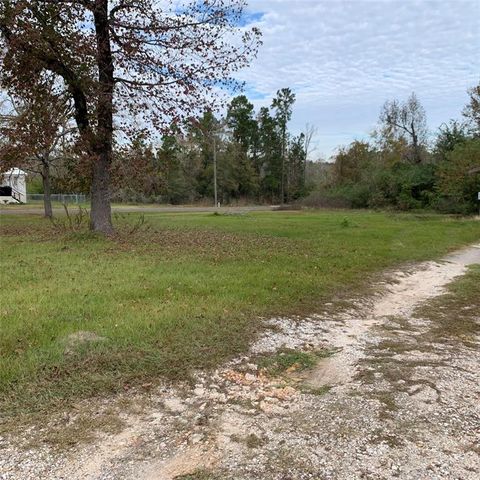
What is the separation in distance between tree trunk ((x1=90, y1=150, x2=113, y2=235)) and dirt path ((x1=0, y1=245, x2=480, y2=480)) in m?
10.5

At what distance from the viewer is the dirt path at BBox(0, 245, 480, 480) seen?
3.03 m

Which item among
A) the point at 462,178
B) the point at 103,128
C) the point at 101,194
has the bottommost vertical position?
the point at 101,194

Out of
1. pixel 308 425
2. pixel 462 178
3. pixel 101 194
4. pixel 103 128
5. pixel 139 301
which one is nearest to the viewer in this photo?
pixel 308 425

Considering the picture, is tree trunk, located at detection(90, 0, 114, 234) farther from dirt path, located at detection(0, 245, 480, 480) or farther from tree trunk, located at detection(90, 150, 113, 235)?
dirt path, located at detection(0, 245, 480, 480)

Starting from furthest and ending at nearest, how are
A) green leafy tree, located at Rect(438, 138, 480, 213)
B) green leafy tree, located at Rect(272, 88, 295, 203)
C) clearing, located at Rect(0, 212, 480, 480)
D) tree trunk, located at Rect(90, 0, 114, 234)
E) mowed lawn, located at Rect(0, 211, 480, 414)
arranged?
green leafy tree, located at Rect(272, 88, 295, 203) < green leafy tree, located at Rect(438, 138, 480, 213) < tree trunk, located at Rect(90, 0, 114, 234) < mowed lawn, located at Rect(0, 211, 480, 414) < clearing, located at Rect(0, 212, 480, 480)

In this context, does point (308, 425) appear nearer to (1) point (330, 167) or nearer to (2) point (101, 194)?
(2) point (101, 194)

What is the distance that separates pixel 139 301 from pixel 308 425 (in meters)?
3.66

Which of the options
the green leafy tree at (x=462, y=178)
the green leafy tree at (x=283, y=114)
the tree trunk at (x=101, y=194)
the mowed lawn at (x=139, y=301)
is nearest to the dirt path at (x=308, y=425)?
the mowed lawn at (x=139, y=301)

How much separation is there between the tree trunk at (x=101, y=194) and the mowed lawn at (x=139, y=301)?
1075 mm

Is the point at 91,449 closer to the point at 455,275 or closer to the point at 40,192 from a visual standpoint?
the point at 455,275

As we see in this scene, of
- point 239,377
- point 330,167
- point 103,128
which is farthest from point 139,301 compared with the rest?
point 330,167

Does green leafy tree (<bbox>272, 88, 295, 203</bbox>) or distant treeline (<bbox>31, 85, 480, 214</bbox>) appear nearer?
distant treeline (<bbox>31, 85, 480, 214</bbox>)

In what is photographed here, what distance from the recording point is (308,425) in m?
3.60

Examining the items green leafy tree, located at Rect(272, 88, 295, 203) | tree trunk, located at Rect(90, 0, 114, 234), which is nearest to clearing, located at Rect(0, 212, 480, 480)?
tree trunk, located at Rect(90, 0, 114, 234)
